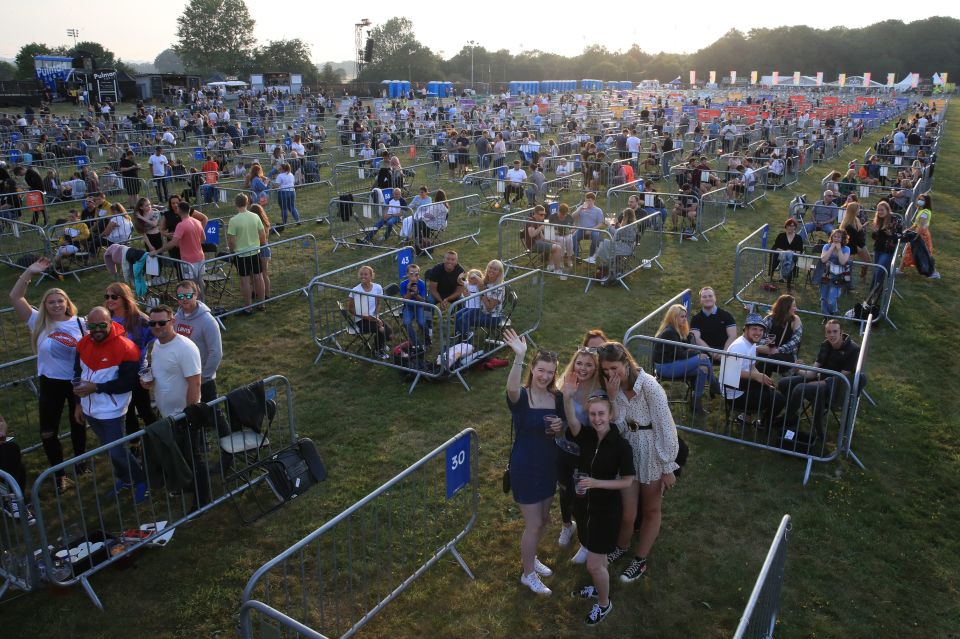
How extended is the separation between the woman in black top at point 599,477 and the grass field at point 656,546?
75 centimetres

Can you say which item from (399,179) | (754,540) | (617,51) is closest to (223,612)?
(754,540)

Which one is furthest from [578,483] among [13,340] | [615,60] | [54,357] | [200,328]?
[615,60]

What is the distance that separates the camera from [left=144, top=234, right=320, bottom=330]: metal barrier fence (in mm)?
10828

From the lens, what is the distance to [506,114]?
43375 mm

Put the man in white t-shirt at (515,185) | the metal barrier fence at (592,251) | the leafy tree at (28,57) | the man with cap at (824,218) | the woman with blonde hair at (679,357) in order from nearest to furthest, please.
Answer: the woman with blonde hair at (679,357)
the metal barrier fence at (592,251)
the man with cap at (824,218)
the man in white t-shirt at (515,185)
the leafy tree at (28,57)

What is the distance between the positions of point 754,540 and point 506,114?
40.5m

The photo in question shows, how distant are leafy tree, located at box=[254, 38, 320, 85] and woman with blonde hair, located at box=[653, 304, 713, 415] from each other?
9589cm

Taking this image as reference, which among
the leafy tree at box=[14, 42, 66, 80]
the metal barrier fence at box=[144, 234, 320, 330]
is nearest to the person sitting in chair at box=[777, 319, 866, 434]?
the metal barrier fence at box=[144, 234, 320, 330]

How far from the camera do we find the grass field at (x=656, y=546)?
485 cm

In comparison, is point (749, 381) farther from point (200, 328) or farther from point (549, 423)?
point (200, 328)

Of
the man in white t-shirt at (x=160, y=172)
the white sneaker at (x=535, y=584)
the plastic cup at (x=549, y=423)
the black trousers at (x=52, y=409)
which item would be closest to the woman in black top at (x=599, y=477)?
the plastic cup at (x=549, y=423)

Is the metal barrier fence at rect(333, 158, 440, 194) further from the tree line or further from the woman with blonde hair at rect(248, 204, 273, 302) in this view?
the tree line

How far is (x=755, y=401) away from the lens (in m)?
7.05

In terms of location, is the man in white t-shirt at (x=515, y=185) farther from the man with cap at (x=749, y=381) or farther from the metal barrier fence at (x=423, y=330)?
the man with cap at (x=749, y=381)
